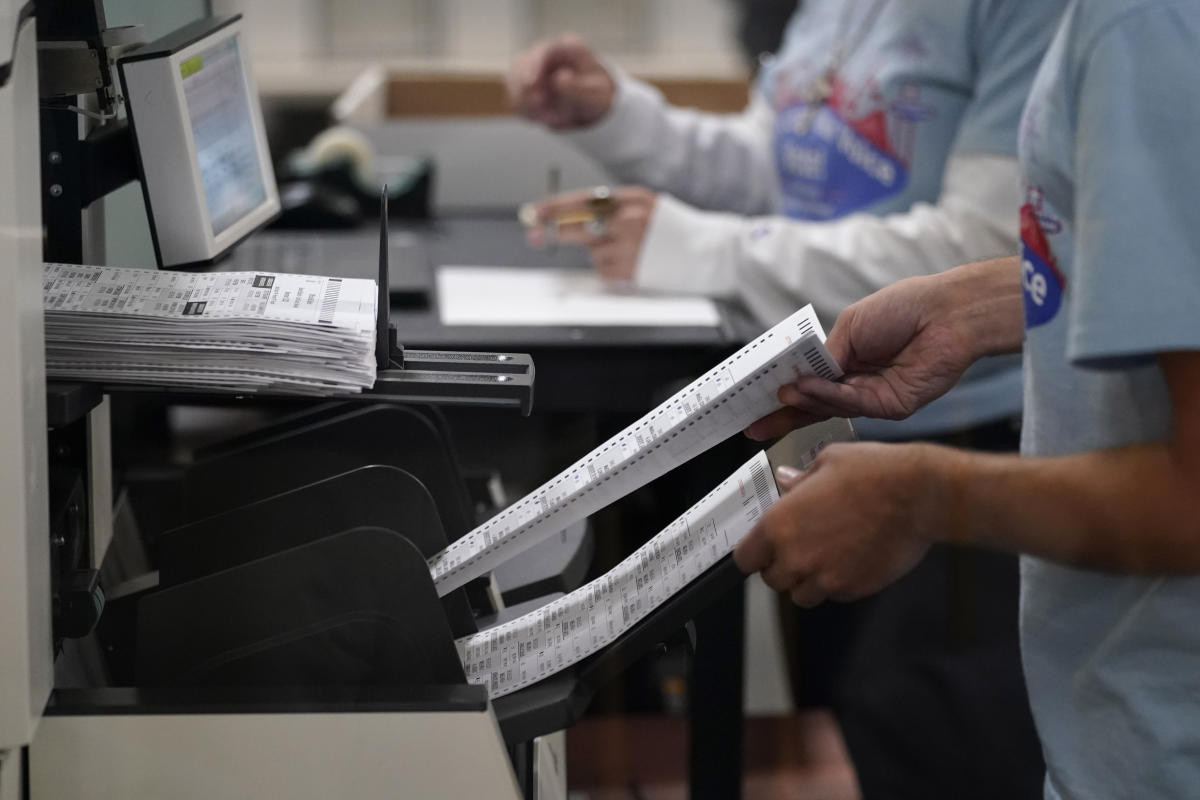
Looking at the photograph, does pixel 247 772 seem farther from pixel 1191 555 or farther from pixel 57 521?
pixel 1191 555

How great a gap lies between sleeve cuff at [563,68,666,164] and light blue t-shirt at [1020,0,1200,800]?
40.9 inches

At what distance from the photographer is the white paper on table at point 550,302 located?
128 cm

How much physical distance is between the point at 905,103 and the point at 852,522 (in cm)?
79

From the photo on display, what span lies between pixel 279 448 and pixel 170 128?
22cm

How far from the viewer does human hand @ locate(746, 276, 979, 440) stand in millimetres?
755

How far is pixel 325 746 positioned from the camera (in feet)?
2.13

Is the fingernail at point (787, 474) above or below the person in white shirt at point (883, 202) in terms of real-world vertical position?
above

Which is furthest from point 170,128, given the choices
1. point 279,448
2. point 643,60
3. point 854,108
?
point 643,60

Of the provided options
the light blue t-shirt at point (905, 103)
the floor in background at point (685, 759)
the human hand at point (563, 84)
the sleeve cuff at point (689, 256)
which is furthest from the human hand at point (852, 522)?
the human hand at point (563, 84)

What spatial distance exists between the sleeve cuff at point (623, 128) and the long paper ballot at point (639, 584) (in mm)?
1060

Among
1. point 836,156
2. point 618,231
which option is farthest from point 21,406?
point 836,156

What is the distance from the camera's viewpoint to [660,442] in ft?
2.23

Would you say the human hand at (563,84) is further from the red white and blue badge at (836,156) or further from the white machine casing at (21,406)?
the white machine casing at (21,406)

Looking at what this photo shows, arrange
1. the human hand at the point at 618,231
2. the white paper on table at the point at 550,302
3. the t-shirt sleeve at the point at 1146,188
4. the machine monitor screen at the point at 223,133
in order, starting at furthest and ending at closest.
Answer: the human hand at the point at 618,231 < the white paper on table at the point at 550,302 < the machine monitor screen at the point at 223,133 < the t-shirt sleeve at the point at 1146,188
